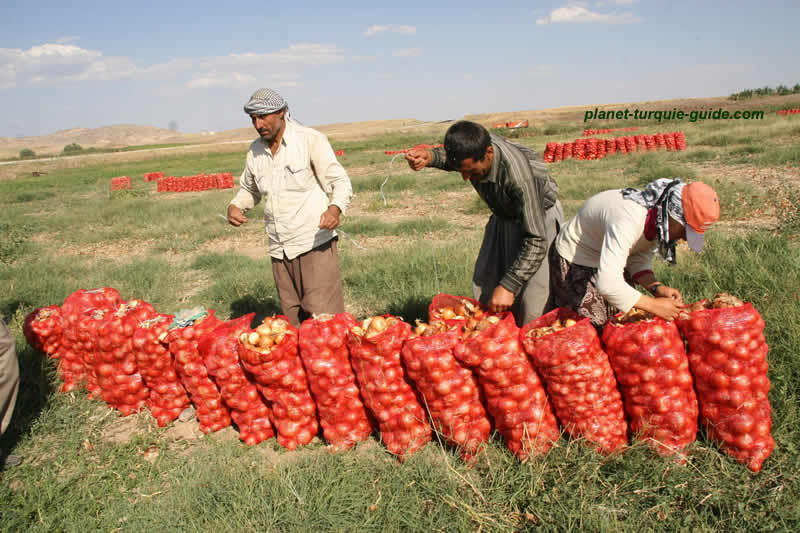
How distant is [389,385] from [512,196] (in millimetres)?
1183

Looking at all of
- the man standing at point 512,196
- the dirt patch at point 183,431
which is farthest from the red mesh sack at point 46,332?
the man standing at point 512,196

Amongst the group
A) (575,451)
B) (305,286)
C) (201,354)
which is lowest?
(575,451)

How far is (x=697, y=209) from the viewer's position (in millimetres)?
2070

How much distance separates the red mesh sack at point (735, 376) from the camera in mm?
2035

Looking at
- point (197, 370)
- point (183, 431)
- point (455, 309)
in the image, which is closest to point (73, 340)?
point (183, 431)

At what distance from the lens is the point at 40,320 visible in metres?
3.57

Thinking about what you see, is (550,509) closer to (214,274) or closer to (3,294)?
(214,274)

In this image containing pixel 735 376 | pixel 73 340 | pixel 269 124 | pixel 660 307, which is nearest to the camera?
pixel 735 376

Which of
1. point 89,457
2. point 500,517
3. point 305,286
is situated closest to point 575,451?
point 500,517

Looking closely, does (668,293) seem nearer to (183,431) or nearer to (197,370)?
(197,370)

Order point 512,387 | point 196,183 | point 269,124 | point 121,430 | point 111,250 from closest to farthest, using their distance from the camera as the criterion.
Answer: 1. point 512,387
2. point 269,124
3. point 121,430
4. point 111,250
5. point 196,183

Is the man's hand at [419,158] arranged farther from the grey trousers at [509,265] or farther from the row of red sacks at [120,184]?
the row of red sacks at [120,184]

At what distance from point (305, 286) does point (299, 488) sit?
4.74ft

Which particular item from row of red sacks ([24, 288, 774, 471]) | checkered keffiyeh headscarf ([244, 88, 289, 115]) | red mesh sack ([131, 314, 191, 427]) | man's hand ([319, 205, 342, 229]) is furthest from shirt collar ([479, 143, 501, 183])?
red mesh sack ([131, 314, 191, 427])
